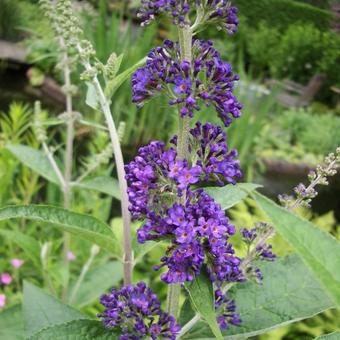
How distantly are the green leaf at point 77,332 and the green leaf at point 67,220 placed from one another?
97 millimetres

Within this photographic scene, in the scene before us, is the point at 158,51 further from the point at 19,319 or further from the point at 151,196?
the point at 19,319

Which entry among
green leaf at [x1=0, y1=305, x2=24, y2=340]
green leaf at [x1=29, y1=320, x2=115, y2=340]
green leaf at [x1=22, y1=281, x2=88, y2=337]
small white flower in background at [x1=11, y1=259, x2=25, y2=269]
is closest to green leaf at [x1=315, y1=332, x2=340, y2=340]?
green leaf at [x1=29, y1=320, x2=115, y2=340]

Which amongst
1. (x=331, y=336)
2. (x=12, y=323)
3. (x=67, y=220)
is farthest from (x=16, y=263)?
(x=331, y=336)

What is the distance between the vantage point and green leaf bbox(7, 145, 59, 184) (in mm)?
1296

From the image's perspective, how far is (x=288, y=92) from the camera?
20.8ft

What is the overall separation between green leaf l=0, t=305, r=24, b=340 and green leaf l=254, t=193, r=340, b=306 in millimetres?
682

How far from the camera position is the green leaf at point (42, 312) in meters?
0.79

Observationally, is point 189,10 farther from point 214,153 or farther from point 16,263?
point 16,263

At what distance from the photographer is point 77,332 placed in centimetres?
65

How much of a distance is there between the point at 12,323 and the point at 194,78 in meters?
0.68

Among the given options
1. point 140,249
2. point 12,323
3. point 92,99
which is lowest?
point 12,323

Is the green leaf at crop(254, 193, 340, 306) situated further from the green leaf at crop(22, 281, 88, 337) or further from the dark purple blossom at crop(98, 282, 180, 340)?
the green leaf at crop(22, 281, 88, 337)

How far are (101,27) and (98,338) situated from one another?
3.17 meters

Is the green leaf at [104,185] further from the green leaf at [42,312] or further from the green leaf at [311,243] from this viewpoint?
the green leaf at [311,243]
